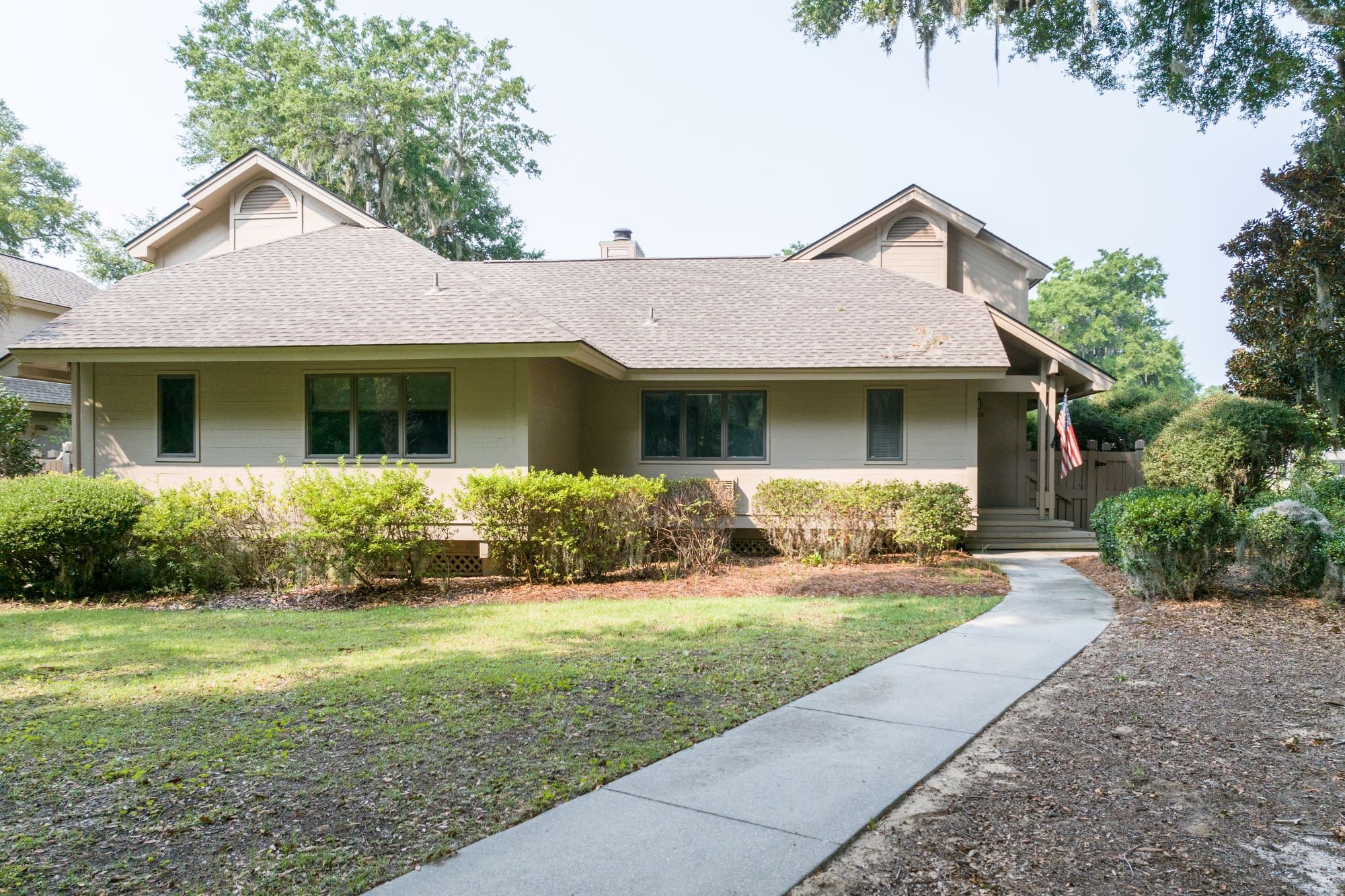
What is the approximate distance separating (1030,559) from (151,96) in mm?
34985

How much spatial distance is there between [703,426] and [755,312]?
2.50 metres

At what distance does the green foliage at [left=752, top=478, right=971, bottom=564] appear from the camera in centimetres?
1174

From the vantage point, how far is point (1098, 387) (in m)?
14.8

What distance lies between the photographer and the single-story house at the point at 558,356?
38.7ft

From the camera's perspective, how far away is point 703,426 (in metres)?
14.3

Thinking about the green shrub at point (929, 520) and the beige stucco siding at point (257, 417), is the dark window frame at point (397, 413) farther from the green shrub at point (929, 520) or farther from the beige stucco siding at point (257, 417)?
the green shrub at point (929, 520)

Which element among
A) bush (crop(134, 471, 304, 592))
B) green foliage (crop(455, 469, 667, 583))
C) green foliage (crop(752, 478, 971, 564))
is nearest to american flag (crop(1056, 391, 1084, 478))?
green foliage (crop(752, 478, 971, 564))

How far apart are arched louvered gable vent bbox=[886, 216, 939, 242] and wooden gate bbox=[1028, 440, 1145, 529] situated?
15.7 ft

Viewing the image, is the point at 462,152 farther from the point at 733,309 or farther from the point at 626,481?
the point at 626,481

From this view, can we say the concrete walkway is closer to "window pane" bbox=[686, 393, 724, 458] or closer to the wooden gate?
"window pane" bbox=[686, 393, 724, 458]

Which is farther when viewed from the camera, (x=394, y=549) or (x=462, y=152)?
(x=462, y=152)

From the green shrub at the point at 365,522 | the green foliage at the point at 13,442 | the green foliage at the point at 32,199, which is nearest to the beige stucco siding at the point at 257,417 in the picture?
the green shrub at the point at 365,522

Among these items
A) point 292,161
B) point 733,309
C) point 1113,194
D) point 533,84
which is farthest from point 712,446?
point 1113,194

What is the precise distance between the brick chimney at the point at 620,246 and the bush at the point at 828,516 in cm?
909
